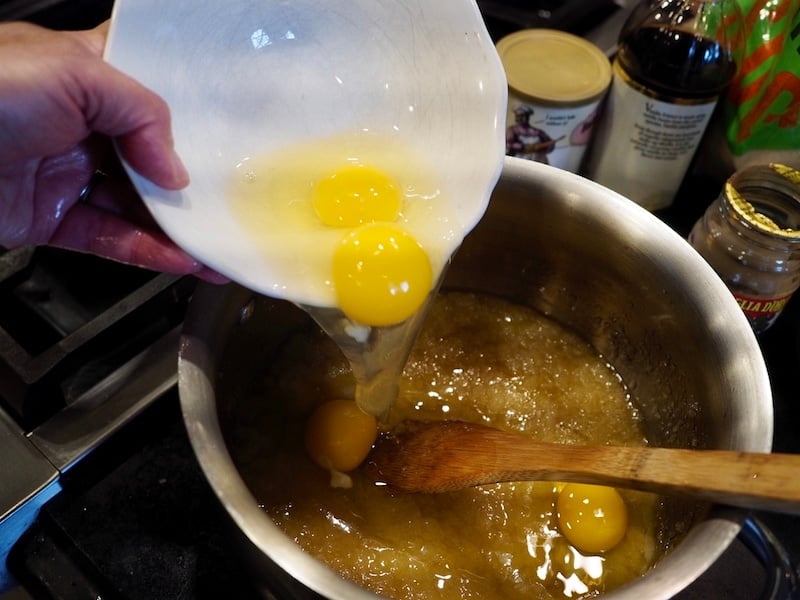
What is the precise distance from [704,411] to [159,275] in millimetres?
1054

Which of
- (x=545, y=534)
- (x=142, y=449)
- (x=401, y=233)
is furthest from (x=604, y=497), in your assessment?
(x=142, y=449)

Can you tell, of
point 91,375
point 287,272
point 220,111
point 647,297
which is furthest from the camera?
point 91,375

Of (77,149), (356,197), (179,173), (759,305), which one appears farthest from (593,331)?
(77,149)

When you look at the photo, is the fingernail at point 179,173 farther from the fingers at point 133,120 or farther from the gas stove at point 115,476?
the gas stove at point 115,476

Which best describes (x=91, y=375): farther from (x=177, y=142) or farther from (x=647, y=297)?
(x=647, y=297)

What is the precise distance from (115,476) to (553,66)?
1273mm

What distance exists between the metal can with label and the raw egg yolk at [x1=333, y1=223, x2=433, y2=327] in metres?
0.63

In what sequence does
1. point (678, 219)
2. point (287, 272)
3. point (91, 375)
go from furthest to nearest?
point (678, 219), point (91, 375), point (287, 272)

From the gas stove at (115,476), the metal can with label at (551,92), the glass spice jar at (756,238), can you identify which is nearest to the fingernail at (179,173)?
the gas stove at (115,476)

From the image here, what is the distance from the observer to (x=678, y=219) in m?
1.87

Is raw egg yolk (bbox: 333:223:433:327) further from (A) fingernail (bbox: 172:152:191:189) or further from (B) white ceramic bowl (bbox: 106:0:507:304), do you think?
(A) fingernail (bbox: 172:152:191:189)

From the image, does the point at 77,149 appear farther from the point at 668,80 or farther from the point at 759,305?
the point at 759,305

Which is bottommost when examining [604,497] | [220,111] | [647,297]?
[604,497]

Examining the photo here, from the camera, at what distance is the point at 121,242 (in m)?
1.25
